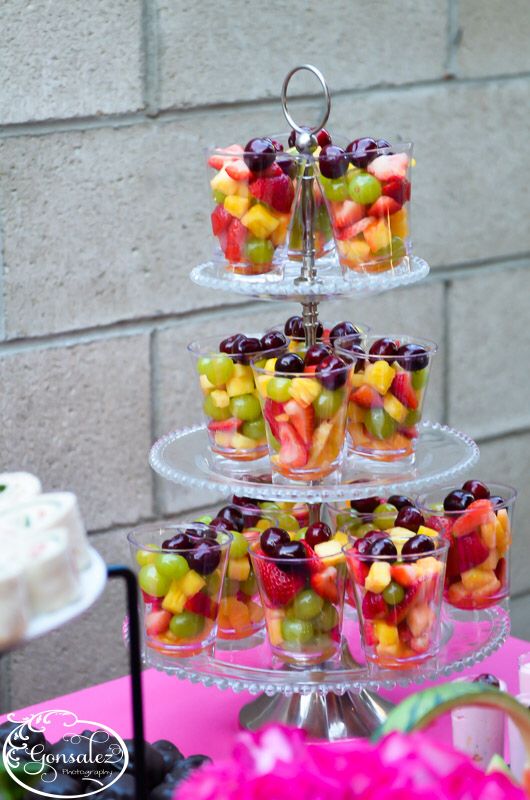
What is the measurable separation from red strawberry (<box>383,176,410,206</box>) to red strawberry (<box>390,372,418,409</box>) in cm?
19

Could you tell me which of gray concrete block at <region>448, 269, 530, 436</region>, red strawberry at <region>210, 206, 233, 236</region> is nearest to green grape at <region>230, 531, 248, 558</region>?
red strawberry at <region>210, 206, 233, 236</region>

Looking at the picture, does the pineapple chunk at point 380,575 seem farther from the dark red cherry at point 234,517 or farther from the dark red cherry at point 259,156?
the dark red cherry at point 259,156

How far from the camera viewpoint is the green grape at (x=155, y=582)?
1.23m

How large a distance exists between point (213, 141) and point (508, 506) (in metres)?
0.96

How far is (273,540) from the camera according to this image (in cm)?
122

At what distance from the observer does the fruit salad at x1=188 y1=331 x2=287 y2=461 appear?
1.31 metres

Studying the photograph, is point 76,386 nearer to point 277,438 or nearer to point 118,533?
point 118,533

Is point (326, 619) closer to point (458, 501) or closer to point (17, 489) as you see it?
point (458, 501)

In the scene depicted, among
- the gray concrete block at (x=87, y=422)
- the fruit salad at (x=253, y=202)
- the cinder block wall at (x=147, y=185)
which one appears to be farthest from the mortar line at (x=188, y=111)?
the fruit salad at (x=253, y=202)

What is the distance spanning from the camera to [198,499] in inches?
82.0

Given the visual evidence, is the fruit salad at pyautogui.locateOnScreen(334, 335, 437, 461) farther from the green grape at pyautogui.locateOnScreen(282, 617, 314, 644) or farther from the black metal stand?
the black metal stand

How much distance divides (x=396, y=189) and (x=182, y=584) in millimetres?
485

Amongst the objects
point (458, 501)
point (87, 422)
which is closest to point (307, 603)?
point (458, 501)

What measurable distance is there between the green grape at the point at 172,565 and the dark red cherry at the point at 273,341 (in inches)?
10.4
